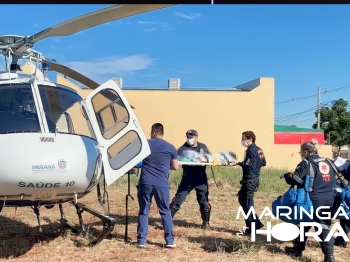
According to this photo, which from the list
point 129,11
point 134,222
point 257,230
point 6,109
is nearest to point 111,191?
point 134,222

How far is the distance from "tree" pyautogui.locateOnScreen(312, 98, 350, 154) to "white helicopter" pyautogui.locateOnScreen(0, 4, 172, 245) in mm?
20681

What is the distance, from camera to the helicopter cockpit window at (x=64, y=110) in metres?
5.18

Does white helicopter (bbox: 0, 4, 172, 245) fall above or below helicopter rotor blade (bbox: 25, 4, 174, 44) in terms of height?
below

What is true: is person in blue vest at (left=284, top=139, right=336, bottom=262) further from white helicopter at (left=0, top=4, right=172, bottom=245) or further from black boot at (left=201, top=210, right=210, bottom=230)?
black boot at (left=201, top=210, right=210, bottom=230)

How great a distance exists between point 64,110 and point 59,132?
0.71m

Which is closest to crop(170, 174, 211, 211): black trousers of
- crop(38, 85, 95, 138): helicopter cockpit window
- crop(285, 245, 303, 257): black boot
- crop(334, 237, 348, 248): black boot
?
crop(285, 245, 303, 257): black boot

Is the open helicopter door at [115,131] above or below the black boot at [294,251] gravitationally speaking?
above

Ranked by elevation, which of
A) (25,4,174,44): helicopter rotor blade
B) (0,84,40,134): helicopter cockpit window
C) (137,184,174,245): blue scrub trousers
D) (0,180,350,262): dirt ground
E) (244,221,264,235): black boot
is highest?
(25,4,174,44): helicopter rotor blade

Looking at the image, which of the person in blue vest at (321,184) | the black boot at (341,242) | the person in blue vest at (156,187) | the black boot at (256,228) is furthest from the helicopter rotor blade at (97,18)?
the black boot at (341,242)

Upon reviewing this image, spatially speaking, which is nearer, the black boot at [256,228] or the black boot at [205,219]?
the black boot at [256,228]

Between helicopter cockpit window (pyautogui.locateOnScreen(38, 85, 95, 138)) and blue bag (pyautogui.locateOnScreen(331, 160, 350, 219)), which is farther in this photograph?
blue bag (pyautogui.locateOnScreen(331, 160, 350, 219))

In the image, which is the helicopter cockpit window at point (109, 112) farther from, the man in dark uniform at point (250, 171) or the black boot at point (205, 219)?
the black boot at point (205, 219)

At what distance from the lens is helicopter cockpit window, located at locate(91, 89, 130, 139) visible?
5.53 m

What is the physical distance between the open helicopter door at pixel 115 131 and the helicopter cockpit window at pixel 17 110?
0.77 meters
